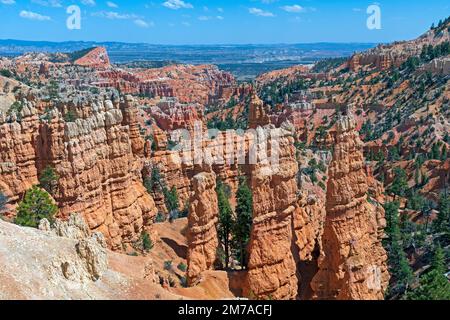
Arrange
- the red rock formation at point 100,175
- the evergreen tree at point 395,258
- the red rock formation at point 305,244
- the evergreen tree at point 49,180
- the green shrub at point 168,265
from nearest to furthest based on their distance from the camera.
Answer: the red rock formation at point 305,244 → the red rock formation at point 100,175 → the evergreen tree at point 395,258 → the green shrub at point 168,265 → the evergreen tree at point 49,180

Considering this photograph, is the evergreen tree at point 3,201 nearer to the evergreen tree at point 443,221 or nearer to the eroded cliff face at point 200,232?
the eroded cliff face at point 200,232

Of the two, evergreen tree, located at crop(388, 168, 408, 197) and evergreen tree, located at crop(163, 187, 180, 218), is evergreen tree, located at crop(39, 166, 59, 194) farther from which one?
evergreen tree, located at crop(388, 168, 408, 197)

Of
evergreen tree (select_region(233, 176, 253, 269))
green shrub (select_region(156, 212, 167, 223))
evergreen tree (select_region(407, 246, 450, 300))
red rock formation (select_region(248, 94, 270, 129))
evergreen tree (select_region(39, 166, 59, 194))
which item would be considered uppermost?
red rock formation (select_region(248, 94, 270, 129))

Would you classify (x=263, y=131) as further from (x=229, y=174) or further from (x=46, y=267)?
(x=229, y=174)

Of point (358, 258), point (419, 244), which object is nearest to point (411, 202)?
point (419, 244)

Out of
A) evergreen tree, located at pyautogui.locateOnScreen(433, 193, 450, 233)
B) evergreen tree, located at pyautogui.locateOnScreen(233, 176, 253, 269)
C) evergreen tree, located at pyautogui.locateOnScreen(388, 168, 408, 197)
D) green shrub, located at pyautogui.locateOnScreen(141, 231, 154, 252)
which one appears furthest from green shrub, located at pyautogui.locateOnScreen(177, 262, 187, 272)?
evergreen tree, located at pyautogui.locateOnScreen(388, 168, 408, 197)

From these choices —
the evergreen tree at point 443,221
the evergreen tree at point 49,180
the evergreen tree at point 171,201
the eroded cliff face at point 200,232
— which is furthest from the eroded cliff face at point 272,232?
the evergreen tree at point 171,201

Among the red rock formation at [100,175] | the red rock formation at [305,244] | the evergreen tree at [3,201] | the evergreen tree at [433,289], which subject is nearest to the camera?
the evergreen tree at [433,289]
